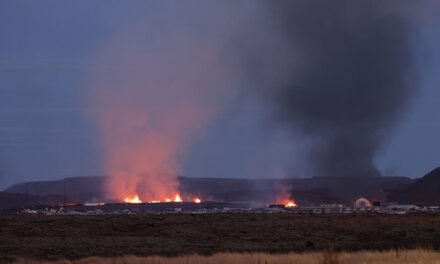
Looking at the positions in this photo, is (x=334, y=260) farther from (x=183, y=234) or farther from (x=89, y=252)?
(x=183, y=234)

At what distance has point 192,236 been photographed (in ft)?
209

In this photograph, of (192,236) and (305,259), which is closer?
(305,259)

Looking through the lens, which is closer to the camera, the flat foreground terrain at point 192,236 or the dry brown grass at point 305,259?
the dry brown grass at point 305,259

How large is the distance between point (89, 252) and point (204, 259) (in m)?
12.9

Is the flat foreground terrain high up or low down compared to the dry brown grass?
up

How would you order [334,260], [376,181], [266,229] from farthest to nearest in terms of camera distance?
[376,181]
[266,229]
[334,260]

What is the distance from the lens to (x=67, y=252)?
A: 45.8 meters

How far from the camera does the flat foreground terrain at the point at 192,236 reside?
45688 millimetres

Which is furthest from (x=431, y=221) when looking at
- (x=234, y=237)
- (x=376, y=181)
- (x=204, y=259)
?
(x=376, y=181)

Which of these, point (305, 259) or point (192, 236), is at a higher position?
point (192, 236)

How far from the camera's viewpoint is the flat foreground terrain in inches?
1799

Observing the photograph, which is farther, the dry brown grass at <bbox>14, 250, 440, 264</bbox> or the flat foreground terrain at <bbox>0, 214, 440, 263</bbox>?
the flat foreground terrain at <bbox>0, 214, 440, 263</bbox>

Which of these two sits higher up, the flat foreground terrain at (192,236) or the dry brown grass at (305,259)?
the flat foreground terrain at (192,236)

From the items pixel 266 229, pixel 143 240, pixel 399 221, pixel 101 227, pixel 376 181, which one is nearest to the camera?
pixel 143 240
